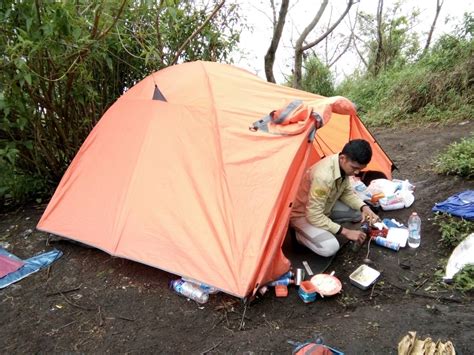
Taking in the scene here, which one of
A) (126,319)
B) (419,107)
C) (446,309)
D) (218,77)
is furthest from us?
(419,107)

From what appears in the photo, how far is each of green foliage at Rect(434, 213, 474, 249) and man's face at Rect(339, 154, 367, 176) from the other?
Answer: 3.04 feet

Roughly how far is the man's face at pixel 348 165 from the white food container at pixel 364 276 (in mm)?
742

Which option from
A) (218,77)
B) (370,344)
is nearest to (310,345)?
(370,344)

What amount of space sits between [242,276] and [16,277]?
189cm

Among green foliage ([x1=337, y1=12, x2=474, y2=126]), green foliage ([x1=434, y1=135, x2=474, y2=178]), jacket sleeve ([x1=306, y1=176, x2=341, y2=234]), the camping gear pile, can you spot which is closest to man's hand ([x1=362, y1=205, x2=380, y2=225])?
jacket sleeve ([x1=306, y1=176, x2=341, y2=234])

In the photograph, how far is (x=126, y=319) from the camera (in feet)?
8.42

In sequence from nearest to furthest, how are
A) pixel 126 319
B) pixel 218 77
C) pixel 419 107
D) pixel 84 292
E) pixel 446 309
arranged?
pixel 446 309 < pixel 126 319 < pixel 84 292 < pixel 218 77 < pixel 419 107

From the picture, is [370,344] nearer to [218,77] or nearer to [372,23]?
[218,77]

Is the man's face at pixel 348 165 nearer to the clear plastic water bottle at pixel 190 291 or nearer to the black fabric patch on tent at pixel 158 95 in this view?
the clear plastic water bottle at pixel 190 291

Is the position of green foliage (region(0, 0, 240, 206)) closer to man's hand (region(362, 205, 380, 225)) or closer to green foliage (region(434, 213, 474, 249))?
man's hand (region(362, 205, 380, 225))

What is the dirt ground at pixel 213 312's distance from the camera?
2271 millimetres

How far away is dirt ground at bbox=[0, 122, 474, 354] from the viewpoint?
2.27 meters

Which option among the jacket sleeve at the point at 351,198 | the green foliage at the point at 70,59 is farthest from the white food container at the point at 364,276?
the green foliage at the point at 70,59

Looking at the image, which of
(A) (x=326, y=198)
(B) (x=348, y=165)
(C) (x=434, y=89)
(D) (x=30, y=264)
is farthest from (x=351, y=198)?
(C) (x=434, y=89)
